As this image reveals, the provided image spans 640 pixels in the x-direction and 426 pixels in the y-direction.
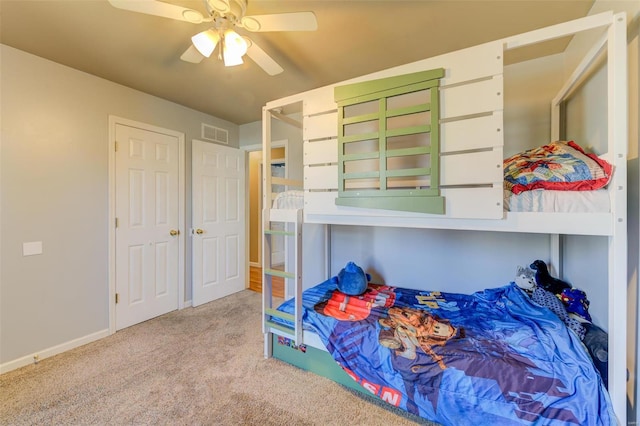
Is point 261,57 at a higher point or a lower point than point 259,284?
higher

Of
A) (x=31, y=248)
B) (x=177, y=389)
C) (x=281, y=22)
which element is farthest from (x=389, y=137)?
(x=31, y=248)

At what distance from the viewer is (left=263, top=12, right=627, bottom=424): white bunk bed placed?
1.17m

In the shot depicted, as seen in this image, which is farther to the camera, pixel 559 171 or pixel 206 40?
pixel 206 40

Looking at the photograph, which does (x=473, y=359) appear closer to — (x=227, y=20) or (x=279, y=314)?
(x=279, y=314)

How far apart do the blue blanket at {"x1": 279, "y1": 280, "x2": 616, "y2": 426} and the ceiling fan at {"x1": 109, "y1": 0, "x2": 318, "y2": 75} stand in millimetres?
1839

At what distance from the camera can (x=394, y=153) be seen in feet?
5.23

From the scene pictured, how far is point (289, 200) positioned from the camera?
Result: 7.08 feet

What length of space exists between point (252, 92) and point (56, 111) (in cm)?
173

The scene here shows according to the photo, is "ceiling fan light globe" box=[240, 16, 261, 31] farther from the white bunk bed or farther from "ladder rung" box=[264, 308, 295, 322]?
"ladder rung" box=[264, 308, 295, 322]

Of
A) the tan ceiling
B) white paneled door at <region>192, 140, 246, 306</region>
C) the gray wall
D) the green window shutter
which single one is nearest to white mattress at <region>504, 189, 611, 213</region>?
the green window shutter

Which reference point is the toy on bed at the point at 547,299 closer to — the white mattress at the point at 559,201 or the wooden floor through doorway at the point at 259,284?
the white mattress at the point at 559,201

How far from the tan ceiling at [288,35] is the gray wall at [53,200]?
251 millimetres

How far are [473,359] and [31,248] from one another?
3.35m

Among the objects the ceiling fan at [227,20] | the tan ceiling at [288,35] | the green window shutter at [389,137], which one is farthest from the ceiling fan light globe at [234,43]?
the green window shutter at [389,137]
